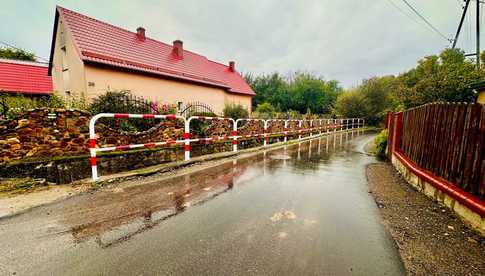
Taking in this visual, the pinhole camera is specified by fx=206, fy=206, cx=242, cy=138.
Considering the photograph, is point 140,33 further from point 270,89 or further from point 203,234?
point 270,89

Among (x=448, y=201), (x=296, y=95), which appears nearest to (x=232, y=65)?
(x=296, y=95)

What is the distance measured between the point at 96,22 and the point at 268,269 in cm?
1773

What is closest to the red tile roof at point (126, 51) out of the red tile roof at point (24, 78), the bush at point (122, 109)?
the bush at point (122, 109)

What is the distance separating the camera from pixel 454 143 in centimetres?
336

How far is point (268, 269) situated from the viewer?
1.87 metres

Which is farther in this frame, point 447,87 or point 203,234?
point 447,87

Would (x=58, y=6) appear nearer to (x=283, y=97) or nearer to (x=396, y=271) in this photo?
(x=396, y=271)

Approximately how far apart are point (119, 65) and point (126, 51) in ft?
8.38

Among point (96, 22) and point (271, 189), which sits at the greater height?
point (96, 22)

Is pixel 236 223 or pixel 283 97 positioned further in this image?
pixel 283 97

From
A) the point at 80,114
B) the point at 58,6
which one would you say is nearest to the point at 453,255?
the point at 80,114

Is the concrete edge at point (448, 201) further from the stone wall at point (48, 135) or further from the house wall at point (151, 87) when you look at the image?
the house wall at point (151, 87)

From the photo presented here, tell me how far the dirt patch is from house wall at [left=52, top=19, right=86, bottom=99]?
1313cm

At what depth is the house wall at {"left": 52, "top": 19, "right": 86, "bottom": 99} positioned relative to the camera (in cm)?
1122
